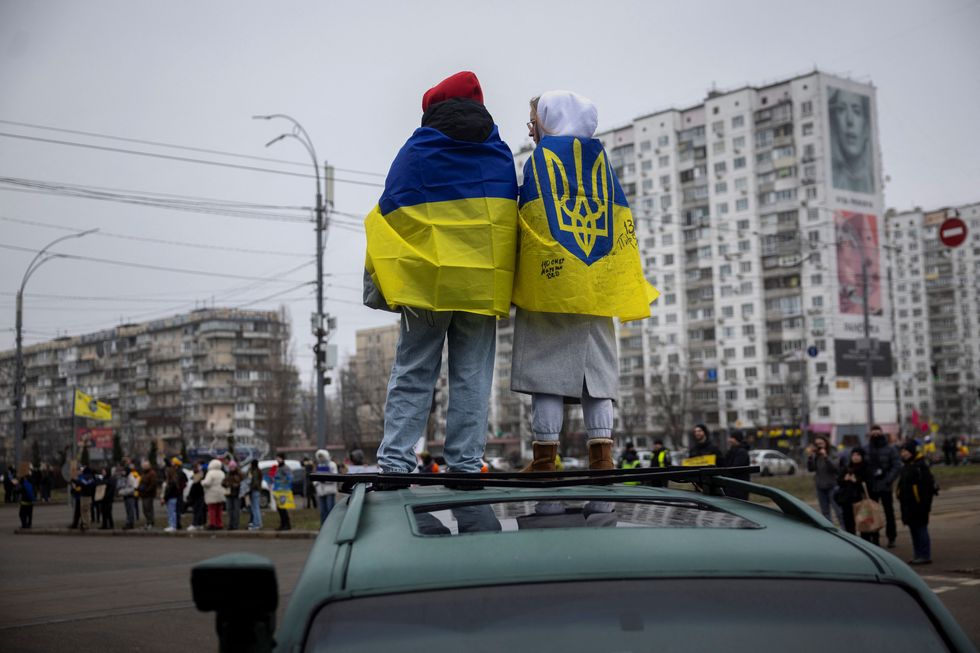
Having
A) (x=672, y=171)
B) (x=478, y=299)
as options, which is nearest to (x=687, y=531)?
(x=478, y=299)

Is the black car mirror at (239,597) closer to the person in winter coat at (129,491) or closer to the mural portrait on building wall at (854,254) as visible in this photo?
the person in winter coat at (129,491)

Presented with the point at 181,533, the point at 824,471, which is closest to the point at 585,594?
the point at 824,471

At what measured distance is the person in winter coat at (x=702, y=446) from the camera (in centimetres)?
1386

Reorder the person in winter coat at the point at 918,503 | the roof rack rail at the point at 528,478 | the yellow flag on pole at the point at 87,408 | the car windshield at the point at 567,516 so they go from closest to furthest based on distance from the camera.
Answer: the car windshield at the point at 567,516
the roof rack rail at the point at 528,478
the person in winter coat at the point at 918,503
the yellow flag on pole at the point at 87,408

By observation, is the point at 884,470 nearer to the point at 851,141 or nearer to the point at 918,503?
the point at 918,503

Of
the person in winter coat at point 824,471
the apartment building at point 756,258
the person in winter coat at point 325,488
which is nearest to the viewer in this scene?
the person in winter coat at point 824,471

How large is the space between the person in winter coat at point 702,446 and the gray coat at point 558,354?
9670 mm

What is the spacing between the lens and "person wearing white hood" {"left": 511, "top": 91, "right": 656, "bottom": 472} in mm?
4059

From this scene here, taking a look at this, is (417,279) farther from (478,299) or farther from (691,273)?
(691,273)

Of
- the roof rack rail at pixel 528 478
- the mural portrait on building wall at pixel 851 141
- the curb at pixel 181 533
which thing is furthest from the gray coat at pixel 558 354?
the mural portrait on building wall at pixel 851 141

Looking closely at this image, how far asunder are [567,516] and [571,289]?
2.15m

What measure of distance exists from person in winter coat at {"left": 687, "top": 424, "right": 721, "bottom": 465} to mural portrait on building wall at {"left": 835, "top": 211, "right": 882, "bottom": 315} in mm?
82217

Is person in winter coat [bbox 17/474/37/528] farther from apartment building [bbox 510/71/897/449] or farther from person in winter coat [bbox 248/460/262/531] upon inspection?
apartment building [bbox 510/71/897/449]

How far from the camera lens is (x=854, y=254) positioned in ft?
307
